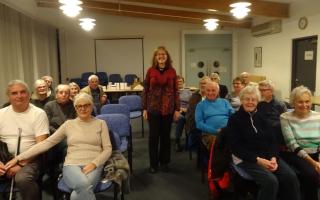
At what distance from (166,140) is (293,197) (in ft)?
5.23

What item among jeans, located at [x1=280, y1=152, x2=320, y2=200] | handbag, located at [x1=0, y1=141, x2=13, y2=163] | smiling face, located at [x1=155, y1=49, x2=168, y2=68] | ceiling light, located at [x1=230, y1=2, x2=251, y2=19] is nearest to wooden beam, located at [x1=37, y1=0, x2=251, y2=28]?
ceiling light, located at [x1=230, y1=2, x2=251, y2=19]

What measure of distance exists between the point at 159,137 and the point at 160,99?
0.46 metres

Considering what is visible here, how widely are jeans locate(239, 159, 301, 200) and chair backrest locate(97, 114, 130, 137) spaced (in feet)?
4.19

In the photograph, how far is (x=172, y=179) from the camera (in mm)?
3410

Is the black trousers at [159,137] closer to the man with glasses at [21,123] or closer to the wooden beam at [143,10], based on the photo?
the man with glasses at [21,123]

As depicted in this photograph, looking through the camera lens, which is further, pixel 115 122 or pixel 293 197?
pixel 115 122

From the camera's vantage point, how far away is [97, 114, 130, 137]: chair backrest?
121 inches

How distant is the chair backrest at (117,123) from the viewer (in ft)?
10.1

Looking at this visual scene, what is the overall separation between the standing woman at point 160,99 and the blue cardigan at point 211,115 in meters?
0.39

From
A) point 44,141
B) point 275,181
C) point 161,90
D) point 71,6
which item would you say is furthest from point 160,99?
point 71,6

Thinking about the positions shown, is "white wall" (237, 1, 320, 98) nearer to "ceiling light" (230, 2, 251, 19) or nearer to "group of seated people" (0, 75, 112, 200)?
"ceiling light" (230, 2, 251, 19)

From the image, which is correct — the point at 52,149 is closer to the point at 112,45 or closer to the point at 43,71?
the point at 43,71

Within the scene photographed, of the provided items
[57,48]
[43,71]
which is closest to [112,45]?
[57,48]

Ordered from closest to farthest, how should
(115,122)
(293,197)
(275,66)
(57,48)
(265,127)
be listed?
(293,197) → (265,127) → (115,122) → (275,66) → (57,48)
